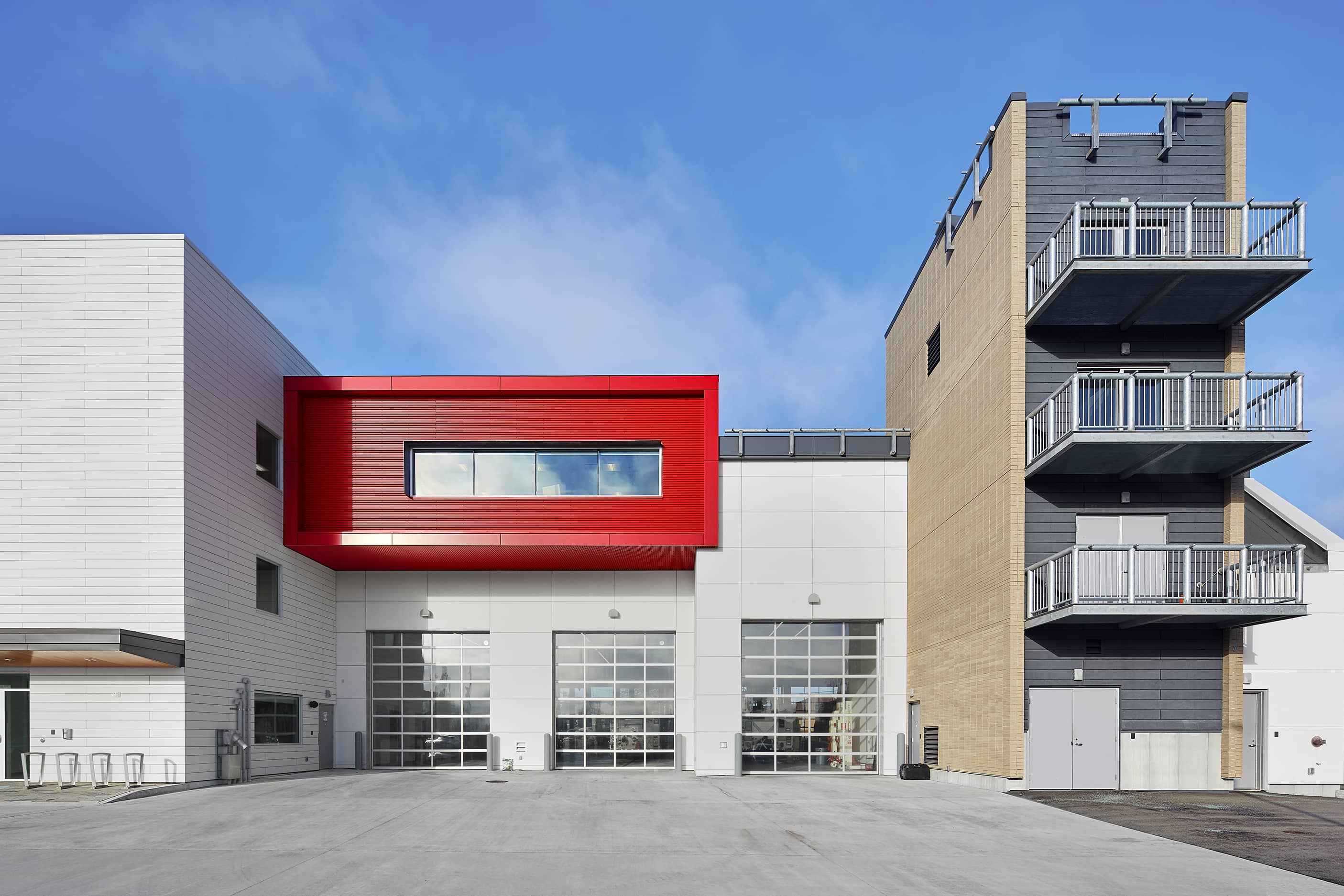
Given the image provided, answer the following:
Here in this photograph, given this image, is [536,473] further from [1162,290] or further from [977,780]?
[1162,290]

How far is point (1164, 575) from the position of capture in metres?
20.2

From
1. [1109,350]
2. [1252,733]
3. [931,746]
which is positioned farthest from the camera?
[931,746]

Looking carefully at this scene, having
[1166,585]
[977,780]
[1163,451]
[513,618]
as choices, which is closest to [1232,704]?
[1166,585]

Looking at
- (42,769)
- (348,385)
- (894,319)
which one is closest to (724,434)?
(894,319)

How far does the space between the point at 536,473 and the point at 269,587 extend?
23.9 ft

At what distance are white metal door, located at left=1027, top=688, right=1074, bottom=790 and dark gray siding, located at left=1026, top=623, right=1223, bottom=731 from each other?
14.0 inches

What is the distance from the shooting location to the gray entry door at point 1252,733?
23031 mm

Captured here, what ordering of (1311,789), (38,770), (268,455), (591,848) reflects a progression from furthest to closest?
(268,455) → (1311,789) → (38,770) → (591,848)

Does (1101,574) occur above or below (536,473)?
below

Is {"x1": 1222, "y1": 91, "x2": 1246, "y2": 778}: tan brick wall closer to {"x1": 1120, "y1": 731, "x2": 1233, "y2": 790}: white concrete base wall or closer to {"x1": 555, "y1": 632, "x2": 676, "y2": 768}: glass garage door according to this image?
{"x1": 1120, "y1": 731, "x2": 1233, "y2": 790}: white concrete base wall

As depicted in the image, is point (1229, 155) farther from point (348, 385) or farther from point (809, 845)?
point (348, 385)

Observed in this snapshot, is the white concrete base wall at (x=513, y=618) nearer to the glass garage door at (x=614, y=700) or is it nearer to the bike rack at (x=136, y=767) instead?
the glass garage door at (x=614, y=700)

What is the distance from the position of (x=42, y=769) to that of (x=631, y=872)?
14.8 metres

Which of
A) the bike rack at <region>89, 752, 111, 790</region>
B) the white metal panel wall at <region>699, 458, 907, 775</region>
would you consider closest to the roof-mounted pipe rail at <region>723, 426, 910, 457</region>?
the white metal panel wall at <region>699, 458, 907, 775</region>
